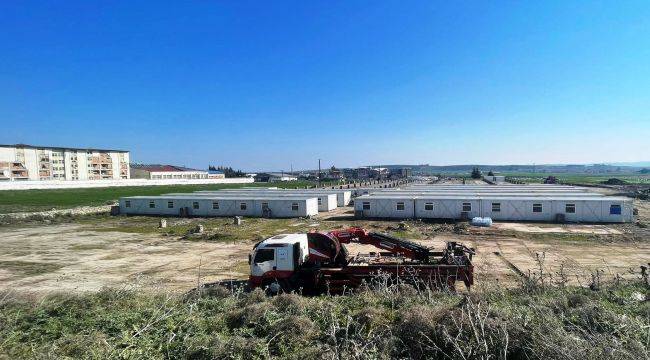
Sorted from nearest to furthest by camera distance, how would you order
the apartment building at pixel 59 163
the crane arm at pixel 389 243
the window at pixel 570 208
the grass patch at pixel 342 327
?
the grass patch at pixel 342 327 < the crane arm at pixel 389 243 < the window at pixel 570 208 < the apartment building at pixel 59 163

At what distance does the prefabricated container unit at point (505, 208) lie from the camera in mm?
41656

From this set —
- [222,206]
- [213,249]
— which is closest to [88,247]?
[213,249]

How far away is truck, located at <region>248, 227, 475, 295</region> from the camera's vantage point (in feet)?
55.5

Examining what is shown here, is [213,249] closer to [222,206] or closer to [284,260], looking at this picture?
[284,260]

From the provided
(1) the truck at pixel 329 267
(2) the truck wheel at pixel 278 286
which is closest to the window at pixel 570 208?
(1) the truck at pixel 329 267

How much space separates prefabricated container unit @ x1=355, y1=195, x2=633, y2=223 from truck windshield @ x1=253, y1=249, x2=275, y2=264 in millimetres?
32609

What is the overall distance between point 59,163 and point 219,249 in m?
137

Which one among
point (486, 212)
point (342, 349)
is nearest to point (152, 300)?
point (342, 349)

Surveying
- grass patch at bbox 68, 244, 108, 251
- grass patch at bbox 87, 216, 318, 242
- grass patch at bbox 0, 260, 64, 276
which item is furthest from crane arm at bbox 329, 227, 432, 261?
grass patch at bbox 68, 244, 108, 251

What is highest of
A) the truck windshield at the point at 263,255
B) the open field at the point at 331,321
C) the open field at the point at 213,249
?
the truck windshield at the point at 263,255

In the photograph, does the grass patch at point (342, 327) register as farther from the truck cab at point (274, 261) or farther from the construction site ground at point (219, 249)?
the construction site ground at point (219, 249)

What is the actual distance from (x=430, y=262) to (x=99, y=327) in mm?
13985

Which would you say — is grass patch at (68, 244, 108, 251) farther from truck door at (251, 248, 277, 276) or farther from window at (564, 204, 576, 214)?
window at (564, 204, 576, 214)

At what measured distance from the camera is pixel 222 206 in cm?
5391
